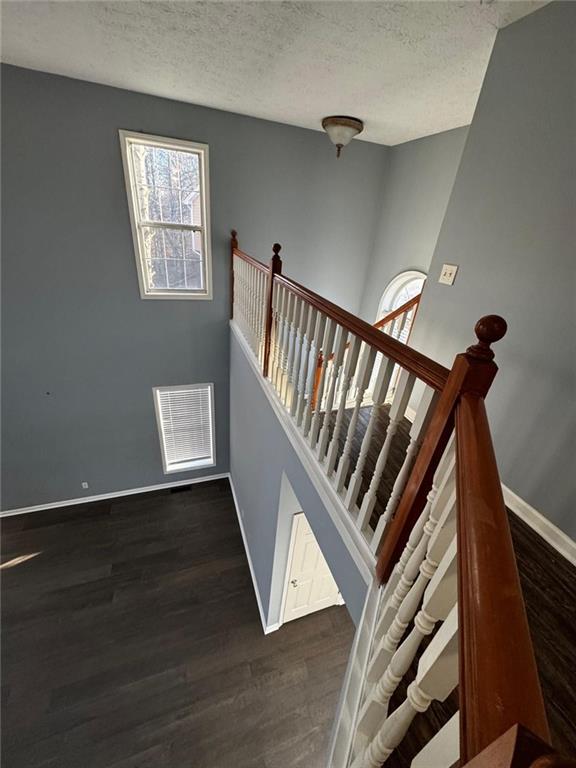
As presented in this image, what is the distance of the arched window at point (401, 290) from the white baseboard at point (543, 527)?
2.40 metres

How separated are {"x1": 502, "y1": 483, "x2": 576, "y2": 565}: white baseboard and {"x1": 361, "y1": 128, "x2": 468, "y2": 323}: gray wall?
240cm

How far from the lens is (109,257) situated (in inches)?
120

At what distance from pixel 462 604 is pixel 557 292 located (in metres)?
1.53

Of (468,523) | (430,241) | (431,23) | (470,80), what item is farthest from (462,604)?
(430,241)

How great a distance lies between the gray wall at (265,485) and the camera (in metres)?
1.44

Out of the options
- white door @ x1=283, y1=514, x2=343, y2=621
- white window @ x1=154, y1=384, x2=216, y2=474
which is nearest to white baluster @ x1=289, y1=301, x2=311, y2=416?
white door @ x1=283, y1=514, x2=343, y2=621

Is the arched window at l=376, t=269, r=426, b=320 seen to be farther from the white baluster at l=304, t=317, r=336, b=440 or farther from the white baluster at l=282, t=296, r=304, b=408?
the white baluster at l=304, t=317, r=336, b=440

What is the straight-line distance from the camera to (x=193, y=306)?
3.54 m

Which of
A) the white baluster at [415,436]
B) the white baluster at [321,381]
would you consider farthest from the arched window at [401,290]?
the white baluster at [415,436]

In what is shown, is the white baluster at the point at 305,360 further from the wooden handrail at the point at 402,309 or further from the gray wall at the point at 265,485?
the wooden handrail at the point at 402,309

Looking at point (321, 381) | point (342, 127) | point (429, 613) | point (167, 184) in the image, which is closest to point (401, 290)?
point (342, 127)

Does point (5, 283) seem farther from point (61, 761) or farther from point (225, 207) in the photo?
point (61, 761)

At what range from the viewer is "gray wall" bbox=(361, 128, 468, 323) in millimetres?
2838

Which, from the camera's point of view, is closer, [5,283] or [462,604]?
[462,604]
